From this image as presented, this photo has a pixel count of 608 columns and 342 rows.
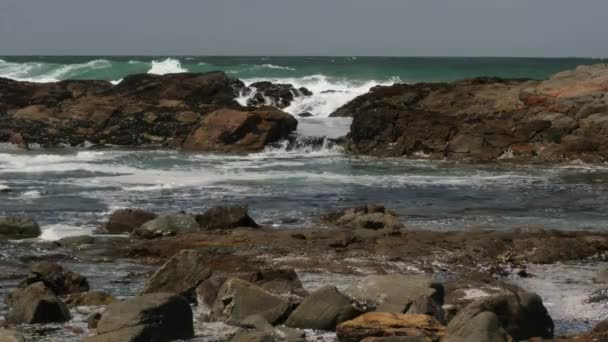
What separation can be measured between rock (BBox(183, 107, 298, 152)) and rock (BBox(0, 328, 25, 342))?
79.7 ft

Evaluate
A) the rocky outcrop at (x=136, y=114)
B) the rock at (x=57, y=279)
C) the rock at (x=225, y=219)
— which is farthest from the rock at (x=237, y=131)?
the rock at (x=57, y=279)

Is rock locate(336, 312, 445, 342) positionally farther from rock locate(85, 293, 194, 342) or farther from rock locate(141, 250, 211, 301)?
rock locate(141, 250, 211, 301)

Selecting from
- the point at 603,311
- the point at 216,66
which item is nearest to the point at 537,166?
the point at 603,311

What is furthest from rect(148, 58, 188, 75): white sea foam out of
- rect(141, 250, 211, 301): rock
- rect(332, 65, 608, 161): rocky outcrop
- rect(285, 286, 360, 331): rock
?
rect(285, 286, 360, 331): rock

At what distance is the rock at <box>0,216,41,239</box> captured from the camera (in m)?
14.8

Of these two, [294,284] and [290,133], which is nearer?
[294,284]

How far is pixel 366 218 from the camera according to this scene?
15641mm

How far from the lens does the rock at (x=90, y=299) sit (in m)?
10.1

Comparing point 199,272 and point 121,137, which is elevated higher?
point 199,272

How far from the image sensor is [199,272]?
35.0 feet

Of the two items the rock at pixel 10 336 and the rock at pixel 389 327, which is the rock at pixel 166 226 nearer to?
the rock at pixel 10 336

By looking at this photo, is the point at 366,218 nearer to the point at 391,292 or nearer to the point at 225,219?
the point at 225,219

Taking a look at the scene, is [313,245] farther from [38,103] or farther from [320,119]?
[38,103]

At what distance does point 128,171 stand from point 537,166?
12.3 m
